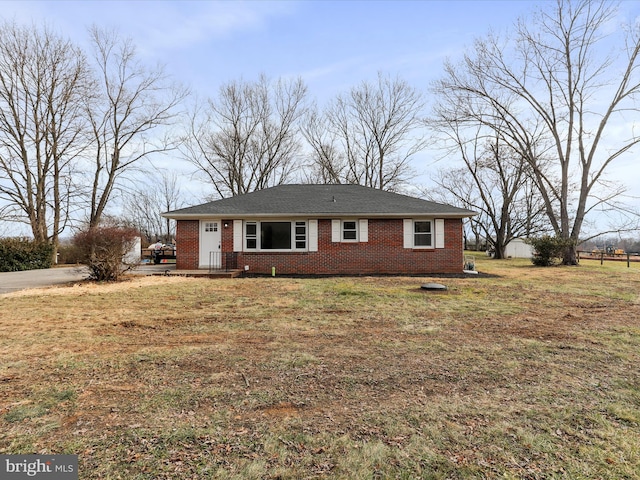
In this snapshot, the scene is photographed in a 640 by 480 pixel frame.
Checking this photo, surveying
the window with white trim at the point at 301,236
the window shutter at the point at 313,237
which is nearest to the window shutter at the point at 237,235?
the window with white trim at the point at 301,236

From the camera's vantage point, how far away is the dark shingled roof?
542 inches

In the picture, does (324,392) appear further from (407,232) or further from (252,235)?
(407,232)

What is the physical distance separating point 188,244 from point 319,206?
19.2 feet

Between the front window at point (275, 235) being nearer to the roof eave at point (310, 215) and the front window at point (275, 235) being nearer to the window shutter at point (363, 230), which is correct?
the roof eave at point (310, 215)

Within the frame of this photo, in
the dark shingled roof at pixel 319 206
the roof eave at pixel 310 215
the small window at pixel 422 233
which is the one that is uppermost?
the dark shingled roof at pixel 319 206

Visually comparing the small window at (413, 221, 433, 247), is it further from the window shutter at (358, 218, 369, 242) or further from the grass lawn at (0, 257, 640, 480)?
the grass lawn at (0, 257, 640, 480)

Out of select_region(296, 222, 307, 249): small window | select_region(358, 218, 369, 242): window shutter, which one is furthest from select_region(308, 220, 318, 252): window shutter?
select_region(358, 218, 369, 242): window shutter

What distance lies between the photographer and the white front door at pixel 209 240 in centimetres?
1417

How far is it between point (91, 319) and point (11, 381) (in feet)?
9.96

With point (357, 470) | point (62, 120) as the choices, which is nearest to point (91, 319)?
point (357, 470)

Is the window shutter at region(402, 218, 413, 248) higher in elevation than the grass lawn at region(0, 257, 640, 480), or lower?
higher

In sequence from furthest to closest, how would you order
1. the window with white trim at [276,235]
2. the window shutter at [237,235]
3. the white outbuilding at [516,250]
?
the white outbuilding at [516,250]
the window with white trim at [276,235]
the window shutter at [237,235]

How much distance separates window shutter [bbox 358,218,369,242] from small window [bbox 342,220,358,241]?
17 cm

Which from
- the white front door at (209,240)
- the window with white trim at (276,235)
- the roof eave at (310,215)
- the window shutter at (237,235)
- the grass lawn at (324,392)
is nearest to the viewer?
the grass lawn at (324,392)
